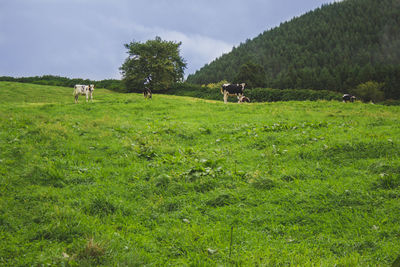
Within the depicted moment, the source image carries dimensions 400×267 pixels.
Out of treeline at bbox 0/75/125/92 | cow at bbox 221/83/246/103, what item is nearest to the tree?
treeline at bbox 0/75/125/92

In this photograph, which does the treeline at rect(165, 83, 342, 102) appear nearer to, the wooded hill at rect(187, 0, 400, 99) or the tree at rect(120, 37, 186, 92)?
the tree at rect(120, 37, 186, 92)

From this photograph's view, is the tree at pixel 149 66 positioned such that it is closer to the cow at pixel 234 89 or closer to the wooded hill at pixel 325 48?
the cow at pixel 234 89

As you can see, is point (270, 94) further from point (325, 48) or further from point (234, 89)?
point (325, 48)

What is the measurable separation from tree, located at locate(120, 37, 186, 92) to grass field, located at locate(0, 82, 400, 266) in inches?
1980

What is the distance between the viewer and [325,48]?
488 feet

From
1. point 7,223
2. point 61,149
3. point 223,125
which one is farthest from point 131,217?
point 223,125

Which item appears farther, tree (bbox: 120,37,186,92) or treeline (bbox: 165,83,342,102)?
tree (bbox: 120,37,186,92)

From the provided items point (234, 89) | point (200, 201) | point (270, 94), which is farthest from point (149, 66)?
point (200, 201)

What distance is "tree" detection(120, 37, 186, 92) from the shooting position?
59.1 meters

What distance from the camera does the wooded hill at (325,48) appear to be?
102 metres

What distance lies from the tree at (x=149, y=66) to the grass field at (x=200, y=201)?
5029 cm

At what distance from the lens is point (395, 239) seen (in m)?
4.48

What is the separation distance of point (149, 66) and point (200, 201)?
5663 cm

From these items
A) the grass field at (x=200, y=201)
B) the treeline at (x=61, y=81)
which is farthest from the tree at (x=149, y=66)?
the grass field at (x=200, y=201)
